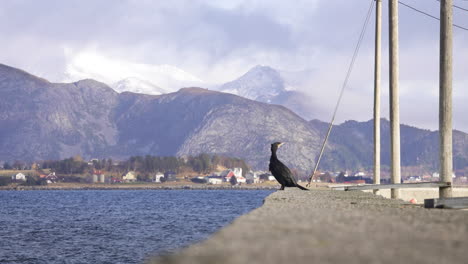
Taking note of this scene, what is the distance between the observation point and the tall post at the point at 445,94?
1830cm

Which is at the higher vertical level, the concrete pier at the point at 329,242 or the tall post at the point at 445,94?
the tall post at the point at 445,94

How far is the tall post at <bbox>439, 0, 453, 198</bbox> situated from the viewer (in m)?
18.3

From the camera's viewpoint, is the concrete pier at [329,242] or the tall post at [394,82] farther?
the tall post at [394,82]

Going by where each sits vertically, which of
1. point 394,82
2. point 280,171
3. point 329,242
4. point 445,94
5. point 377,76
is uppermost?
point 377,76

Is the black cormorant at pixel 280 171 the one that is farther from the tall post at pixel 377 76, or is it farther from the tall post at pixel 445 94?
the tall post at pixel 377 76

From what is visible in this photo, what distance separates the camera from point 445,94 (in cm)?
1839

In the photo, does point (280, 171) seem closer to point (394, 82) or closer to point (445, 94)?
point (394, 82)

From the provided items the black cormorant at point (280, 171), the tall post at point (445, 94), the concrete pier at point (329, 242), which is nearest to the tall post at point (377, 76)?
the black cormorant at point (280, 171)

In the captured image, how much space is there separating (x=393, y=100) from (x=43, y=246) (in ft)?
73.2

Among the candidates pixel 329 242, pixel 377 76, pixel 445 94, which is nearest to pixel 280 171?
pixel 445 94

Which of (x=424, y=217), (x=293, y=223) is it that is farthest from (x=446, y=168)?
(x=293, y=223)

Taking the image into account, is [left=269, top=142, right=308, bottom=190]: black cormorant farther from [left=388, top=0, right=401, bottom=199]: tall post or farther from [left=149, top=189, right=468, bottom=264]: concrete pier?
[left=149, top=189, right=468, bottom=264]: concrete pier

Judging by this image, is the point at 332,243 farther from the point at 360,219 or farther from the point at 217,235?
the point at 360,219

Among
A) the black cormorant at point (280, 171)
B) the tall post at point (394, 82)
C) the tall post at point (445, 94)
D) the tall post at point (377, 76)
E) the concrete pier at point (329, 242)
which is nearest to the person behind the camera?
the concrete pier at point (329, 242)
